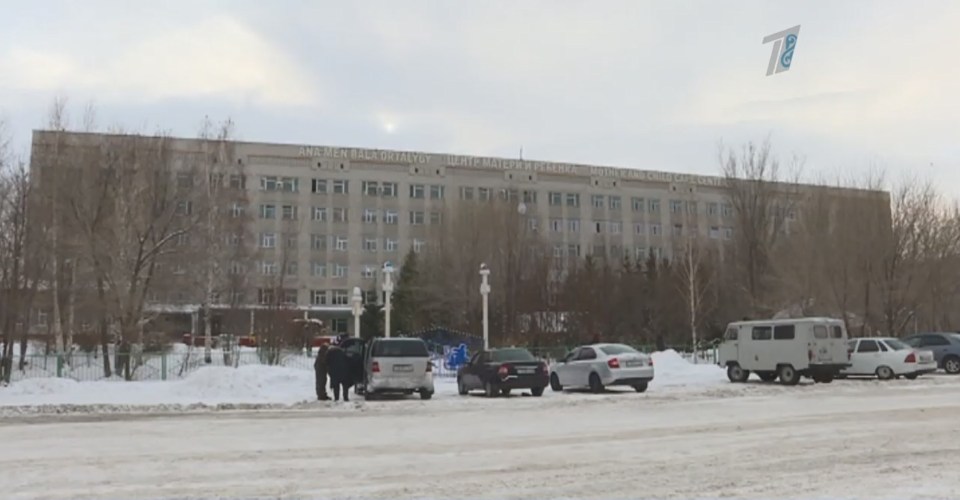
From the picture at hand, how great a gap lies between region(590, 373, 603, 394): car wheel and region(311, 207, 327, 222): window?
6232cm

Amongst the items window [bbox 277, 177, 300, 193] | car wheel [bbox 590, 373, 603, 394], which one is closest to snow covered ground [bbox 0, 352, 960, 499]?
car wheel [bbox 590, 373, 603, 394]

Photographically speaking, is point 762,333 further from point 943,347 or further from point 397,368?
point 397,368

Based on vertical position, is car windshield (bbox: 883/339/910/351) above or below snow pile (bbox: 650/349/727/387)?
above

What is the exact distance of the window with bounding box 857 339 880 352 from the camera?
3103 cm

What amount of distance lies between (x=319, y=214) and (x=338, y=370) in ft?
206

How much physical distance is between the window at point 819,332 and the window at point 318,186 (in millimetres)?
63892

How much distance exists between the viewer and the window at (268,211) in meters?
82.4

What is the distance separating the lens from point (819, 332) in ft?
89.0

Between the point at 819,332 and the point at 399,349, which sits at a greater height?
the point at 819,332

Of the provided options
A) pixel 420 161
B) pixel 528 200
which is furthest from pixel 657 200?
pixel 420 161

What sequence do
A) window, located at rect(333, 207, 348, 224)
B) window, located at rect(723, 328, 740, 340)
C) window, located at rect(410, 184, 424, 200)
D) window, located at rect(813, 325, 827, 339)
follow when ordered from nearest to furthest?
window, located at rect(813, 325, 827, 339) < window, located at rect(723, 328, 740, 340) < window, located at rect(333, 207, 348, 224) < window, located at rect(410, 184, 424, 200)

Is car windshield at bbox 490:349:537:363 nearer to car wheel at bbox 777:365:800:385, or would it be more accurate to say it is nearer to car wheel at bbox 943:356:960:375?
car wheel at bbox 777:365:800:385

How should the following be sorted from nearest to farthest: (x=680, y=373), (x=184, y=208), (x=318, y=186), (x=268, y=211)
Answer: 1. (x=680, y=373)
2. (x=184, y=208)
3. (x=268, y=211)
4. (x=318, y=186)

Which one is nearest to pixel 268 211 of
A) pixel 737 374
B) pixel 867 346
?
pixel 737 374
